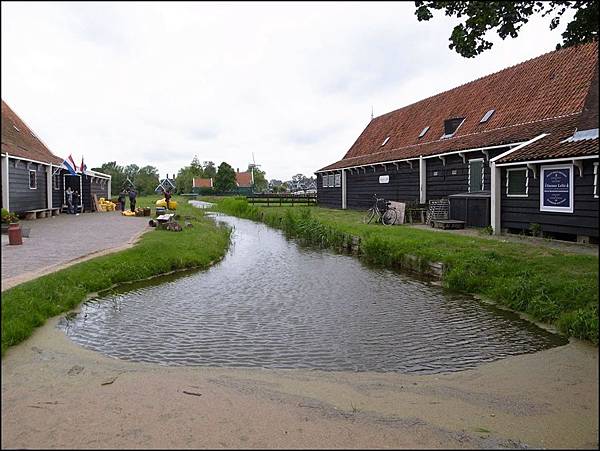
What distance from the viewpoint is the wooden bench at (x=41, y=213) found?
22.8 m

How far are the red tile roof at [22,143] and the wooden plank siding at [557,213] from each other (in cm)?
1724

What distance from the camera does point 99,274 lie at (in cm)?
1038

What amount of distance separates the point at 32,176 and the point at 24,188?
1.58 m

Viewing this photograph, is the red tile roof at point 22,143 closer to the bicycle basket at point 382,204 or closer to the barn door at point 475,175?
the bicycle basket at point 382,204

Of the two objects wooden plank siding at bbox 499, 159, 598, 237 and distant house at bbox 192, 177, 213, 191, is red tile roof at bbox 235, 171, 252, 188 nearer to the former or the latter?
distant house at bbox 192, 177, 213, 191

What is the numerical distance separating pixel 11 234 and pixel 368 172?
60.0 ft

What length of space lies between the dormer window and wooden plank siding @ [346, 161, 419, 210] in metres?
1.98

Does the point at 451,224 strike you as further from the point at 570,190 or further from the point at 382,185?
the point at 382,185

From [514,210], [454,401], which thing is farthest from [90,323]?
[514,210]

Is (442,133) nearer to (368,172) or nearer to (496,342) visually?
(368,172)

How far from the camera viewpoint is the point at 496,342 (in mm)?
7035

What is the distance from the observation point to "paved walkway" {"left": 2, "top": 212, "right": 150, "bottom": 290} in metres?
9.88

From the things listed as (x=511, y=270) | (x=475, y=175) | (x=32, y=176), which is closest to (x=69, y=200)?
(x=32, y=176)

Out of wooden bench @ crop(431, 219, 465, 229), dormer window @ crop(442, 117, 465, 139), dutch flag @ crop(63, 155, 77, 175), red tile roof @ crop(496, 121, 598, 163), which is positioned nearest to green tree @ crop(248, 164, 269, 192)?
dutch flag @ crop(63, 155, 77, 175)
